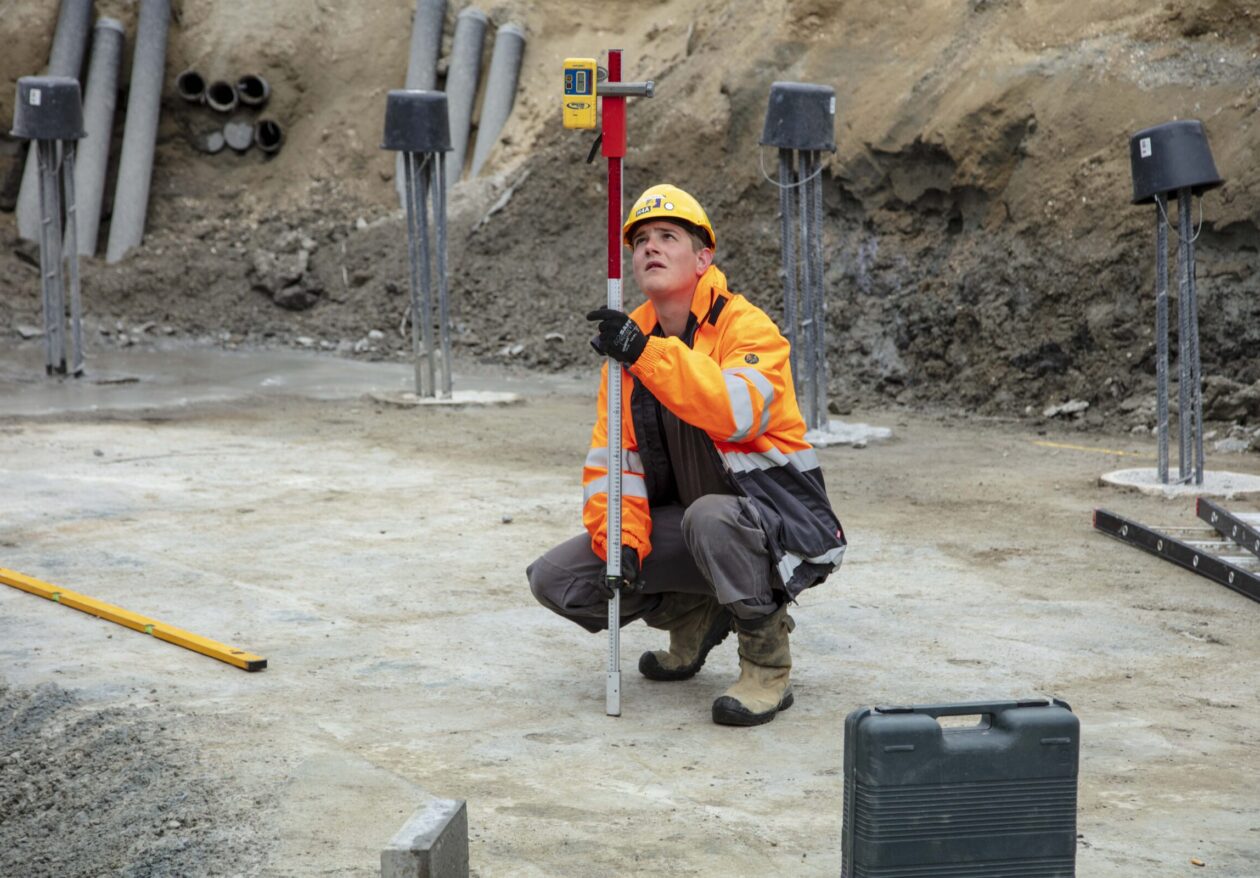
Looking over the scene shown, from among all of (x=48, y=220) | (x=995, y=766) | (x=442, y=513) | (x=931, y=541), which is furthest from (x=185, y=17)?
(x=995, y=766)

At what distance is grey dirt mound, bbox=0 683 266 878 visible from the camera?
3.63 metres

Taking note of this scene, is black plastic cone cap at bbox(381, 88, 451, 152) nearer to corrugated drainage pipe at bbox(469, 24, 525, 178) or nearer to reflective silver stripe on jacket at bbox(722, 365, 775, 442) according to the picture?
corrugated drainage pipe at bbox(469, 24, 525, 178)

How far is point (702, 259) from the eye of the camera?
4.81m

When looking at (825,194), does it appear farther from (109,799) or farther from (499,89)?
(109,799)

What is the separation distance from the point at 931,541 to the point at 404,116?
663 cm

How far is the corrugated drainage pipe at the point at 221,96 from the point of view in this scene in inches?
842

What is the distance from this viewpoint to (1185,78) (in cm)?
1289

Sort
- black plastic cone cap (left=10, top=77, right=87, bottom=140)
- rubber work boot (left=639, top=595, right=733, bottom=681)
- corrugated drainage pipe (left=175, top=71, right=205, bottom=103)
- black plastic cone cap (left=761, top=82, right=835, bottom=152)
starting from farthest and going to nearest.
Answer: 1. corrugated drainage pipe (left=175, top=71, right=205, bottom=103)
2. black plastic cone cap (left=10, top=77, right=87, bottom=140)
3. black plastic cone cap (left=761, top=82, right=835, bottom=152)
4. rubber work boot (left=639, top=595, right=733, bottom=681)

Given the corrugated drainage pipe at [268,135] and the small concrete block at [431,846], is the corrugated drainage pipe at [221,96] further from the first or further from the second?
the small concrete block at [431,846]

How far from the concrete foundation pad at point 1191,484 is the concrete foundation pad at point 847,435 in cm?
199

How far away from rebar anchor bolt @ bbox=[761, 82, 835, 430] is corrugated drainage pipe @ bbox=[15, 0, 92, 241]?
41.0 ft

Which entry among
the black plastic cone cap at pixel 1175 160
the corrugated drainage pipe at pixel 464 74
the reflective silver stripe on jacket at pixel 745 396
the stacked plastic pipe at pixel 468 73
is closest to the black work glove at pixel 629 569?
the reflective silver stripe on jacket at pixel 745 396

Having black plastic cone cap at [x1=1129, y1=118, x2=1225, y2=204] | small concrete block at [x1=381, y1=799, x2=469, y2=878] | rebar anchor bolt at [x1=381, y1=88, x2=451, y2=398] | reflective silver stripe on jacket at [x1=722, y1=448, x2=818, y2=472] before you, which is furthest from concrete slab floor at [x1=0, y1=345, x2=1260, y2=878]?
rebar anchor bolt at [x1=381, y1=88, x2=451, y2=398]

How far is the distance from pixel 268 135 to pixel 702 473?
717 inches
